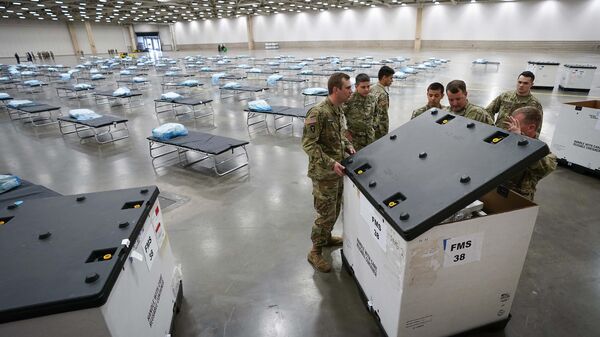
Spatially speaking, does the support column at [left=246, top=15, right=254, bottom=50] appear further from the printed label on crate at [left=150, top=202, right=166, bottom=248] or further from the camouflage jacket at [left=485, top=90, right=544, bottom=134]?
the printed label on crate at [left=150, top=202, right=166, bottom=248]

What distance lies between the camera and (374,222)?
161cm

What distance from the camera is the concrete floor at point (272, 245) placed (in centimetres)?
204

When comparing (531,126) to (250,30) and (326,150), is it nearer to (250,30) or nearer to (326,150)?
(326,150)

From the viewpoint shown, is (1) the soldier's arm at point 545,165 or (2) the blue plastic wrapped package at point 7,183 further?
(2) the blue plastic wrapped package at point 7,183

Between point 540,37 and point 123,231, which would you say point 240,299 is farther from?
point 540,37

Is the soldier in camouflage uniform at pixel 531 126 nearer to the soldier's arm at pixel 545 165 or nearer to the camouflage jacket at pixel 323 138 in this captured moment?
the soldier's arm at pixel 545 165

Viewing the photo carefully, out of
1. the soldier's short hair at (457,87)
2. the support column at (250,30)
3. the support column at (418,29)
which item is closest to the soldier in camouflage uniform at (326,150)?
the soldier's short hair at (457,87)

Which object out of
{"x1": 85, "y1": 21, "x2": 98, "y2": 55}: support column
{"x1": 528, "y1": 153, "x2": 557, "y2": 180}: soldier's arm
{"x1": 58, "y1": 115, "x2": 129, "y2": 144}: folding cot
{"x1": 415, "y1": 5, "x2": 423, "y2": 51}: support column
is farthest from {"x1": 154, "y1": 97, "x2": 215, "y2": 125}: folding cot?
{"x1": 85, "y1": 21, "x2": 98, "y2": 55}: support column

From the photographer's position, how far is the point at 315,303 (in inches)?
86.3

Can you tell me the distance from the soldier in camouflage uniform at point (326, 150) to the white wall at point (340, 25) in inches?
1114

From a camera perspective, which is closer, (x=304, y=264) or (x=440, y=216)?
(x=440, y=216)

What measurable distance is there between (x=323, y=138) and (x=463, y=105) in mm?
1311

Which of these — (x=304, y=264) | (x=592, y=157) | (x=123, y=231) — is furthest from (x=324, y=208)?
(x=592, y=157)

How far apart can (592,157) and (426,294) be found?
3.93m
